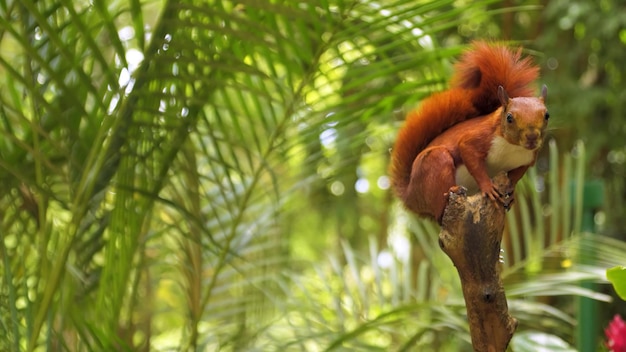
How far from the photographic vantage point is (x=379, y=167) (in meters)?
2.36

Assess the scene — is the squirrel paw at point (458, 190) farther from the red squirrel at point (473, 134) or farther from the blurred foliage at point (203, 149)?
the blurred foliage at point (203, 149)

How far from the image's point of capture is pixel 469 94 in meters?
0.57

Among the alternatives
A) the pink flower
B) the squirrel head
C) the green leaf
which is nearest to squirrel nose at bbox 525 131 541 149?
the squirrel head

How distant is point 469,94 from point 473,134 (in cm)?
7

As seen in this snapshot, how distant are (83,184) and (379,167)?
1631 millimetres

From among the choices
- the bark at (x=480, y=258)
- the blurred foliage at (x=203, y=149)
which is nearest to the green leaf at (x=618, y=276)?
the bark at (x=480, y=258)

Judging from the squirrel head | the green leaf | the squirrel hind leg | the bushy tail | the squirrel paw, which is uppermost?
the bushy tail

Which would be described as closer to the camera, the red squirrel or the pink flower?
the red squirrel

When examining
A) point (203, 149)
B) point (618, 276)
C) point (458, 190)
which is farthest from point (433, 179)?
point (203, 149)

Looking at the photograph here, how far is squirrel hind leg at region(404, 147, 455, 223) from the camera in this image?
0.51 metres

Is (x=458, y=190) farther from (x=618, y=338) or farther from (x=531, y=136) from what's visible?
(x=618, y=338)

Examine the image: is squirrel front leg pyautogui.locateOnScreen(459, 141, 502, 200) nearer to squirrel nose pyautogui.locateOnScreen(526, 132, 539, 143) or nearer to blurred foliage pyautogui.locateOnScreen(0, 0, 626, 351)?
squirrel nose pyautogui.locateOnScreen(526, 132, 539, 143)

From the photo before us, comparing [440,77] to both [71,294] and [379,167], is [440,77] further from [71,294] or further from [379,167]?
[379,167]

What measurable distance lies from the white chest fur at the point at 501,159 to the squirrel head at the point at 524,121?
0.04 feet
